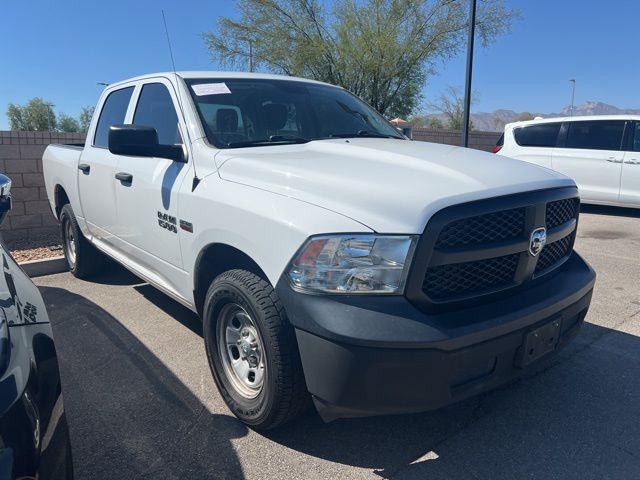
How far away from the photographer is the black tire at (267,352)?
2355 millimetres

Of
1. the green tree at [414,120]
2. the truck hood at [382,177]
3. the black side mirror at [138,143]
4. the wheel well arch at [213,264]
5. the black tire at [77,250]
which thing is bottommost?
the black tire at [77,250]

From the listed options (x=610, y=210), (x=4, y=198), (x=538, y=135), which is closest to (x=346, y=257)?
(x=4, y=198)

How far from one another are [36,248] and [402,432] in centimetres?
588

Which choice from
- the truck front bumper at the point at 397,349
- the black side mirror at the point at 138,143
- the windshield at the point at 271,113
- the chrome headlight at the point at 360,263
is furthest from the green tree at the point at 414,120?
the chrome headlight at the point at 360,263

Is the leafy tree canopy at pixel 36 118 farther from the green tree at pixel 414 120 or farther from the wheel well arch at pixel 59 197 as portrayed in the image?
the wheel well arch at pixel 59 197

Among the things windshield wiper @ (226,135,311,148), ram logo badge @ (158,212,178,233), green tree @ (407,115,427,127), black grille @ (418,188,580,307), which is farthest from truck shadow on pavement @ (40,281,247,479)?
green tree @ (407,115,427,127)

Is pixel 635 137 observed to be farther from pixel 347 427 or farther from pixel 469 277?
pixel 347 427

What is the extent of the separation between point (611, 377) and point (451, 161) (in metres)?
1.77

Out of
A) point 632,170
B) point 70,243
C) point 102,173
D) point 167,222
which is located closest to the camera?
point 167,222

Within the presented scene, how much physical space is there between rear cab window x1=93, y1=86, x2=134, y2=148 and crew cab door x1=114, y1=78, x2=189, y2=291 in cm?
34

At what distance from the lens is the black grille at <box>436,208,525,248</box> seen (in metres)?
2.22

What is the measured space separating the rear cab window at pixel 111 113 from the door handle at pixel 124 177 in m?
0.64

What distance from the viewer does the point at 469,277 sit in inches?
91.7

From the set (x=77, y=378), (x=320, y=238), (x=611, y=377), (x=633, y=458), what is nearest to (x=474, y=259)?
(x=320, y=238)
